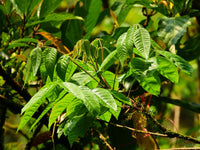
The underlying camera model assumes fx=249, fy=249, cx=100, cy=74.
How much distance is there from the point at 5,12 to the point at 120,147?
631mm

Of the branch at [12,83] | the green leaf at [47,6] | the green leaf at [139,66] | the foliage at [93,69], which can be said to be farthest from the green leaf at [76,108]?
the green leaf at [47,6]

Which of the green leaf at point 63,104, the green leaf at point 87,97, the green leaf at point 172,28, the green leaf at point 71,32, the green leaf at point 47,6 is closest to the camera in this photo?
the green leaf at point 87,97

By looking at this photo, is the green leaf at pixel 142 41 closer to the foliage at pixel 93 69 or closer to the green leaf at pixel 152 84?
the foliage at pixel 93 69

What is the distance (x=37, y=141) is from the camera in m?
0.96

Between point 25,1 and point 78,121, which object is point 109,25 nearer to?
point 25,1

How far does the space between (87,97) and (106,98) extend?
46 millimetres

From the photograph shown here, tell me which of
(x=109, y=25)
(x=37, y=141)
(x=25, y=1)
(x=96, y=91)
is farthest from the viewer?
(x=109, y=25)

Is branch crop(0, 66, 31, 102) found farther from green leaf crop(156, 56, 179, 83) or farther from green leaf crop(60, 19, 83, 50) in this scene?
green leaf crop(156, 56, 179, 83)

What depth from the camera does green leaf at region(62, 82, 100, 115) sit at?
444 mm

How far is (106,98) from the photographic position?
0.49m

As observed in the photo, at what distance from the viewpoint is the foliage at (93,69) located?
541 millimetres

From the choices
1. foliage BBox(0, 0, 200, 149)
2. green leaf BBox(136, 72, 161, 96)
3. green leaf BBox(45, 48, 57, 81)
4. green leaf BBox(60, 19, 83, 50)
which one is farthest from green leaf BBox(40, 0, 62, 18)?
green leaf BBox(136, 72, 161, 96)

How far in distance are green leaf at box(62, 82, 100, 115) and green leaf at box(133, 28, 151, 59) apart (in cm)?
14

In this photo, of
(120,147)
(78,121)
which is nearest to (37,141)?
(120,147)
